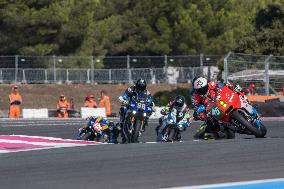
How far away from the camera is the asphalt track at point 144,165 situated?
841 centimetres

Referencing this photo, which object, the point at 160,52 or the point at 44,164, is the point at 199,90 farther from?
the point at 160,52

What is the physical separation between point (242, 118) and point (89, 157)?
512 centimetres

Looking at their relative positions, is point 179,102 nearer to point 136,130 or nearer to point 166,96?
point 136,130

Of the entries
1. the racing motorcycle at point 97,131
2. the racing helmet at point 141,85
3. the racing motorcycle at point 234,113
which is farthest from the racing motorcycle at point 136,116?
the racing motorcycle at point 234,113

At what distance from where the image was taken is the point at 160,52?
5250 cm

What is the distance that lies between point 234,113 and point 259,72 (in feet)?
51.3

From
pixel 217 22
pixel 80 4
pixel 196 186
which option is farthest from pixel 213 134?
pixel 217 22

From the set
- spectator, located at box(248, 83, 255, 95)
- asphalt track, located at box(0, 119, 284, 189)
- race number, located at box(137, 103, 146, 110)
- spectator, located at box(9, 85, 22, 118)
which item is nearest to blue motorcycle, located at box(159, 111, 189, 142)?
race number, located at box(137, 103, 146, 110)

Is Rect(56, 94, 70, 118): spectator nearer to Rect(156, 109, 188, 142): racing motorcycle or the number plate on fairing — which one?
Rect(156, 109, 188, 142): racing motorcycle

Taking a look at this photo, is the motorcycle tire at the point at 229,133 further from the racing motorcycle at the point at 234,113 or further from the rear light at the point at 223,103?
the rear light at the point at 223,103

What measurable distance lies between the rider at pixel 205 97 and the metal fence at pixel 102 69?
26.9 metres

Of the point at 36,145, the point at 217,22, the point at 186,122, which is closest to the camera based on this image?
the point at 36,145

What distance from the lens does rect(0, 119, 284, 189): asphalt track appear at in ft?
27.6

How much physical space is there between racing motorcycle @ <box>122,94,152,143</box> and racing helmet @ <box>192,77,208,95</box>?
7.39 ft
